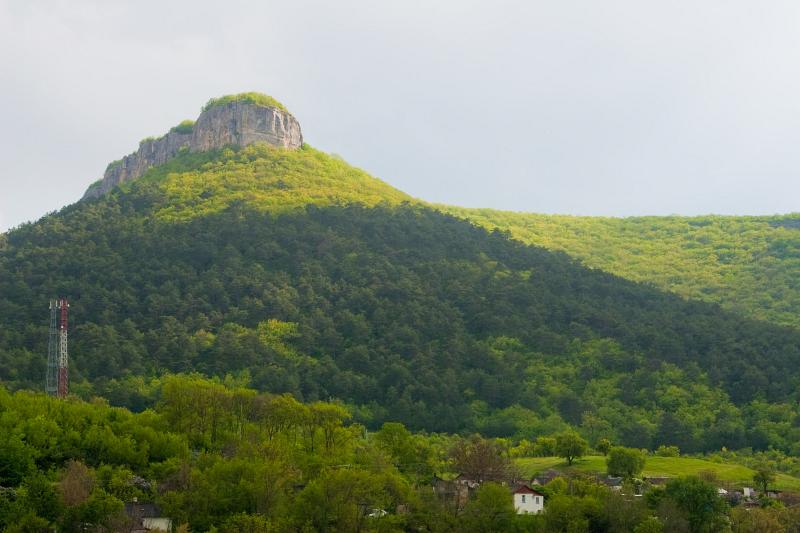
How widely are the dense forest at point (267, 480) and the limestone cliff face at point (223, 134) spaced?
314ft

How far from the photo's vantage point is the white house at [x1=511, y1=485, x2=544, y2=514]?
75.9 m

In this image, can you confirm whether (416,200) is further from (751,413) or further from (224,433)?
(224,433)

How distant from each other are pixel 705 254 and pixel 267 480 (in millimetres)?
119590

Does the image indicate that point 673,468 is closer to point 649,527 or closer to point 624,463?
point 624,463

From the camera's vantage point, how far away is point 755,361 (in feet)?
384

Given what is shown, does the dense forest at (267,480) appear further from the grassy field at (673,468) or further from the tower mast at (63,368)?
the tower mast at (63,368)

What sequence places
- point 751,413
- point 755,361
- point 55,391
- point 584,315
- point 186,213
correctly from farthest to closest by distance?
point 186,213, point 584,315, point 755,361, point 751,413, point 55,391

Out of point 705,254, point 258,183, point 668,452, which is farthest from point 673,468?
point 705,254

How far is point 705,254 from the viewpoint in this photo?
176 meters

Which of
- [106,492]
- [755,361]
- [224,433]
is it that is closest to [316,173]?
[755,361]

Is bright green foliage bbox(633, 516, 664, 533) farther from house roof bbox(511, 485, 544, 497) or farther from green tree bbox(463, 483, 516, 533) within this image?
house roof bbox(511, 485, 544, 497)

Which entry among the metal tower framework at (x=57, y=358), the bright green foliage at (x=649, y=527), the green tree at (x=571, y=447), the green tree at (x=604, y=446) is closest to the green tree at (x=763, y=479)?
the green tree at (x=571, y=447)

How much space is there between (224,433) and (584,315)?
53.9 metres

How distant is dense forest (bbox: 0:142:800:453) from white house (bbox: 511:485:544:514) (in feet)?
99.9
